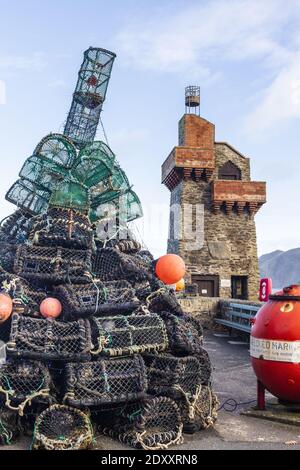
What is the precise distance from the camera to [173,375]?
4.72 m

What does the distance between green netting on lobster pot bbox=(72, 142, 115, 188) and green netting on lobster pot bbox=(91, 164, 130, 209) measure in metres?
0.10

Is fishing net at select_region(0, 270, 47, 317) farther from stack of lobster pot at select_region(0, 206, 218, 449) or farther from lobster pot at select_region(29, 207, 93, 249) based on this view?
lobster pot at select_region(29, 207, 93, 249)

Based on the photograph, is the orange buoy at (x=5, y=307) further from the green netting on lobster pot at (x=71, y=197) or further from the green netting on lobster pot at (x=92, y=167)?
the green netting on lobster pot at (x=92, y=167)

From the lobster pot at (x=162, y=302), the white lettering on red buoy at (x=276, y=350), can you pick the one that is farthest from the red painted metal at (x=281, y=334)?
the lobster pot at (x=162, y=302)

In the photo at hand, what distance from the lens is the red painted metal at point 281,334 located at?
5.01 metres

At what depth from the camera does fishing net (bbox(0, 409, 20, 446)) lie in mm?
4172

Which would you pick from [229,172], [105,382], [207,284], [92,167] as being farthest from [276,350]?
[229,172]

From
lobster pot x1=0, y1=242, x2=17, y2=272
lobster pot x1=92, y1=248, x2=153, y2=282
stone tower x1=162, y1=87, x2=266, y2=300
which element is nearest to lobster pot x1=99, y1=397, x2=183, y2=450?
lobster pot x1=92, y1=248, x2=153, y2=282

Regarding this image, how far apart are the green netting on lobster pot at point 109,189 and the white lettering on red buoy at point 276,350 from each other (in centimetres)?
302

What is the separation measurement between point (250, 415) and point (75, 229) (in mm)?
3146

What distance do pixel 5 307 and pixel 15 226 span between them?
261 centimetres

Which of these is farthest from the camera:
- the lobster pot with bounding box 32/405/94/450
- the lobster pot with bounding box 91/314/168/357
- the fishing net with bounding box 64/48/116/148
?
the fishing net with bounding box 64/48/116/148

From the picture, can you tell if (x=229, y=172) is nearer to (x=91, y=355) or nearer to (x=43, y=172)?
(x=43, y=172)

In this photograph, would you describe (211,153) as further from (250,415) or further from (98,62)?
(250,415)
